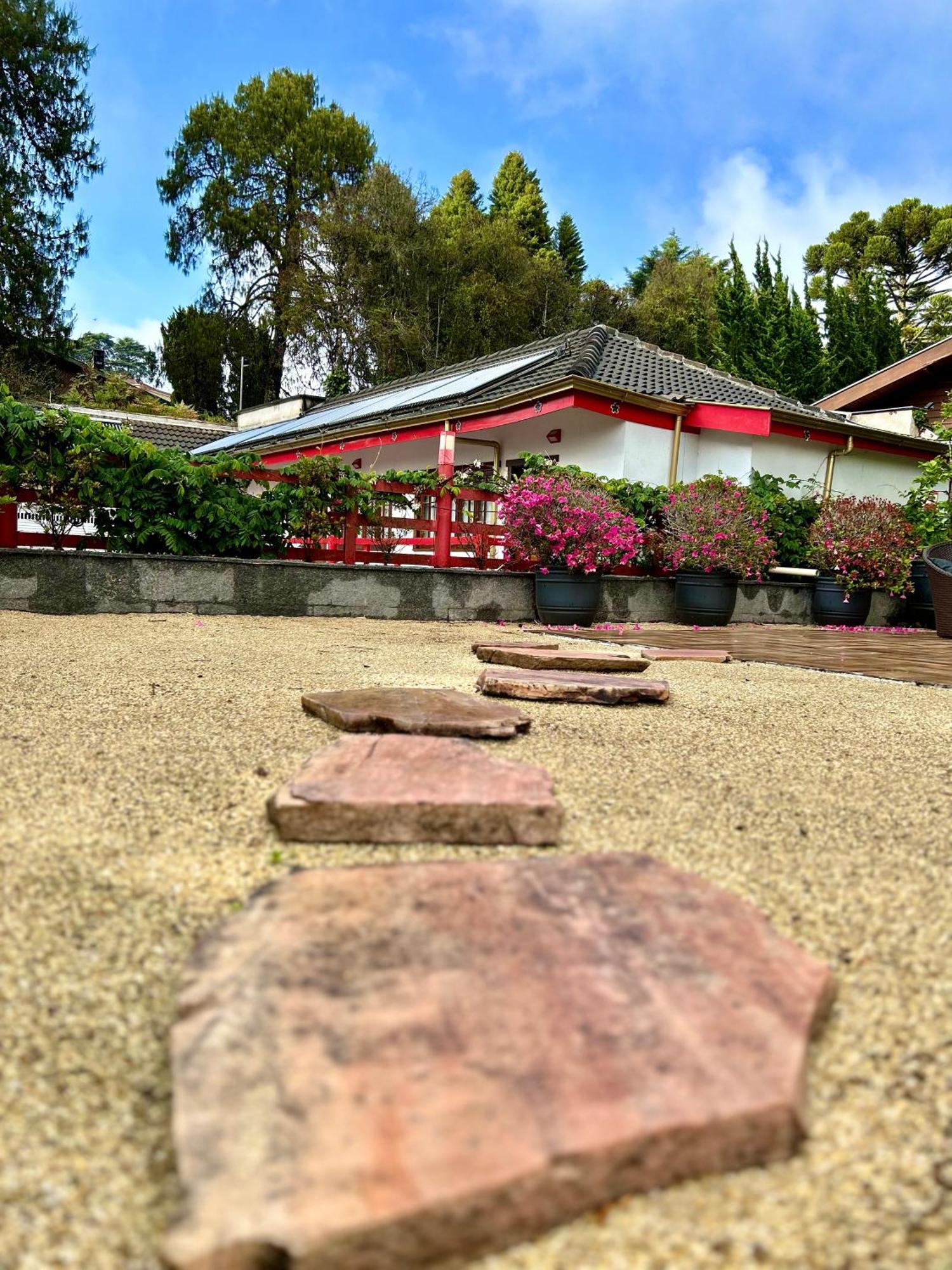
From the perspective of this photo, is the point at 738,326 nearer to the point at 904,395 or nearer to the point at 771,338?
the point at 771,338

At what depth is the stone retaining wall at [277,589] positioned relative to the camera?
5781 millimetres

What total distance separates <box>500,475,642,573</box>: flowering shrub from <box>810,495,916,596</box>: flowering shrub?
2.76 metres

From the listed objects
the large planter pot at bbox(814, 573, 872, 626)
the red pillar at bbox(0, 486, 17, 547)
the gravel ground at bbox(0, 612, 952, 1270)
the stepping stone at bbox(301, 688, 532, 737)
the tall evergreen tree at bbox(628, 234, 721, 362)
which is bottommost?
the gravel ground at bbox(0, 612, 952, 1270)

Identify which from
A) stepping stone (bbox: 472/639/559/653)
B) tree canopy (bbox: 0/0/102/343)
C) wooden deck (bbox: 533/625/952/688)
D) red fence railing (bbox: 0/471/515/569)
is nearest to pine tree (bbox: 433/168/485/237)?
tree canopy (bbox: 0/0/102/343)

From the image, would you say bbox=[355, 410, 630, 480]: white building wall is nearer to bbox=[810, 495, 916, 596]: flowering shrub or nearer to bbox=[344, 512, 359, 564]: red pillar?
bbox=[810, 495, 916, 596]: flowering shrub

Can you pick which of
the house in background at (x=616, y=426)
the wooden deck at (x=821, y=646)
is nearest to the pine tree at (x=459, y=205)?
the house in background at (x=616, y=426)

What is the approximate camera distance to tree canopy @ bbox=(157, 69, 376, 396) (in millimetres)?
26141

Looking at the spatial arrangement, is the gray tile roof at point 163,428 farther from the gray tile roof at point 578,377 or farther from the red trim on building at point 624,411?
the red trim on building at point 624,411

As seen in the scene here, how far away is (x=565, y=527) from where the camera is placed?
705 centimetres

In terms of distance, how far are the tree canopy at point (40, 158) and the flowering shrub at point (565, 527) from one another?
20228 millimetres

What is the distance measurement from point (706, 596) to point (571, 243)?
2636 cm

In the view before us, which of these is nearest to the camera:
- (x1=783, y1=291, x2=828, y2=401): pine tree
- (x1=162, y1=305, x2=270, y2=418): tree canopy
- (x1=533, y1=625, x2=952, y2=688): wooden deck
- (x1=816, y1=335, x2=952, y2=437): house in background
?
(x1=533, y1=625, x2=952, y2=688): wooden deck

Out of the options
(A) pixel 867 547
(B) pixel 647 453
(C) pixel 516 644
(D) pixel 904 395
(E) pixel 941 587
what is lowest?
(C) pixel 516 644

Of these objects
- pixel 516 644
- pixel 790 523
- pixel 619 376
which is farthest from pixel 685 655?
pixel 619 376
